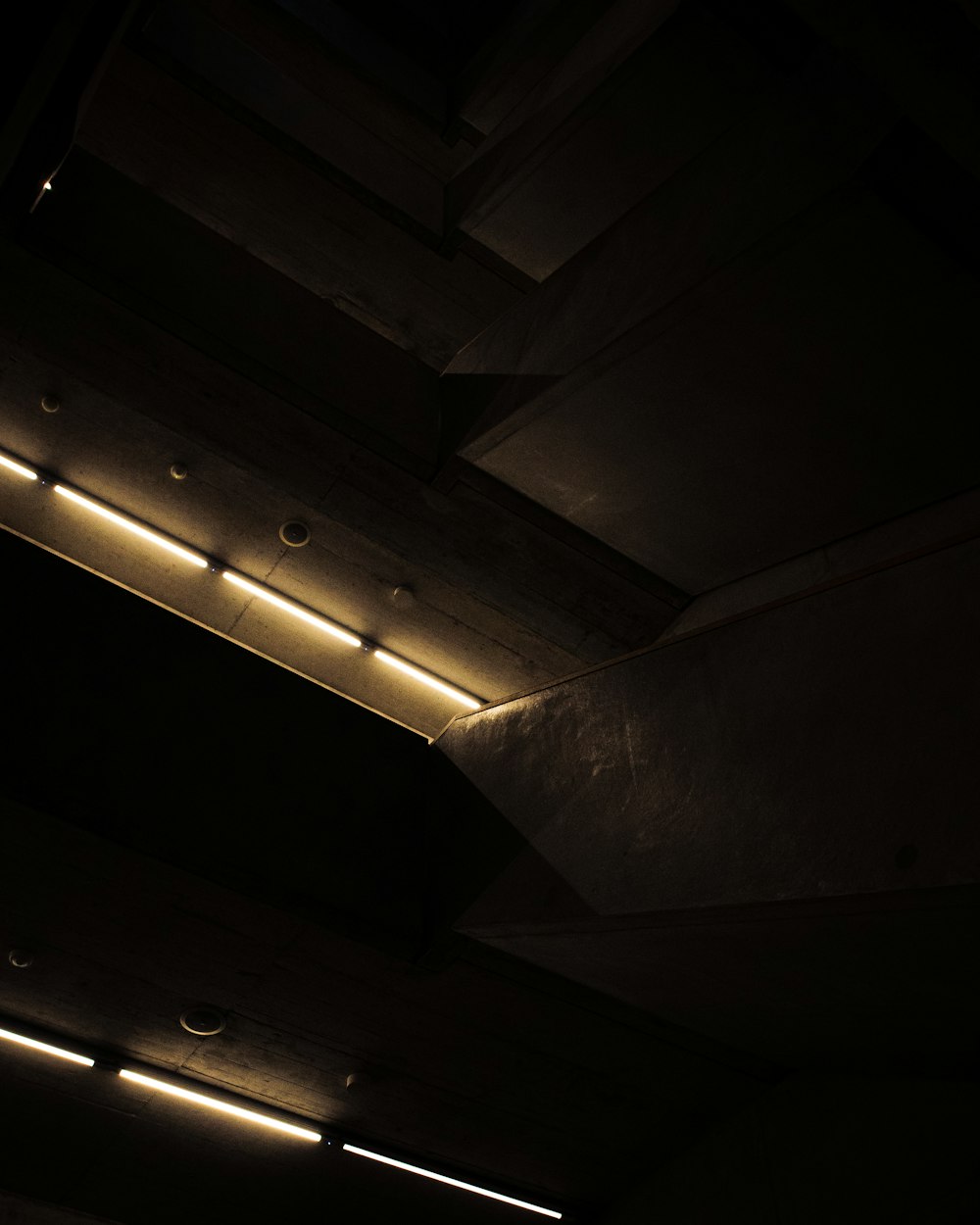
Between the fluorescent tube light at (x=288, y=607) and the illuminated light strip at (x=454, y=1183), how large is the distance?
3485 millimetres

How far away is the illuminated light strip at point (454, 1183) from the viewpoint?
6.02 meters

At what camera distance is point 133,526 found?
723 centimetres

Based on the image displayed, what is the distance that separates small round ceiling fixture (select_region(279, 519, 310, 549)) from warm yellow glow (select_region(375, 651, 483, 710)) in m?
1.17

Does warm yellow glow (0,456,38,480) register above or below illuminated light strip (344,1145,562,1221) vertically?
above

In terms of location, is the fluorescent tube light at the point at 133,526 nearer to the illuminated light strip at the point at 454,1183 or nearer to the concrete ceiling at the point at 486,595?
the concrete ceiling at the point at 486,595

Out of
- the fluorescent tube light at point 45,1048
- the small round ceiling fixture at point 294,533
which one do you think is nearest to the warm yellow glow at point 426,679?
the small round ceiling fixture at point 294,533

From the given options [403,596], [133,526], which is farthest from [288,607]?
[133,526]

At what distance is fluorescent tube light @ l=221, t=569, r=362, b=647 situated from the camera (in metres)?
7.53

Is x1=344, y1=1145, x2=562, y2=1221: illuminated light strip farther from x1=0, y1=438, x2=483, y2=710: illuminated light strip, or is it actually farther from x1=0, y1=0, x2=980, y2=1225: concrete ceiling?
x1=0, y1=438, x2=483, y2=710: illuminated light strip

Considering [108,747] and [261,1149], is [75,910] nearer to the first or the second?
[108,747]

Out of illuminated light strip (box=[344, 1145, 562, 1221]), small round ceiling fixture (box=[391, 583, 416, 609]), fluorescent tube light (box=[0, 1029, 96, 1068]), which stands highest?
small round ceiling fixture (box=[391, 583, 416, 609])

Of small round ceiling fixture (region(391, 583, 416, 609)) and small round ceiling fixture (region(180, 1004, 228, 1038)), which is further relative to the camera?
small round ceiling fixture (region(391, 583, 416, 609))

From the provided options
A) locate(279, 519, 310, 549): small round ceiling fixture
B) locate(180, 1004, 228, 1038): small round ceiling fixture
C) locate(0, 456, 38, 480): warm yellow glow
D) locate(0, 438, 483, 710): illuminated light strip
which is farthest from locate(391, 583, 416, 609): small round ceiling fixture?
locate(180, 1004, 228, 1038): small round ceiling fixture

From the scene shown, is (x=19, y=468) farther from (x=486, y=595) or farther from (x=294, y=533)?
(x=486, y=595)
